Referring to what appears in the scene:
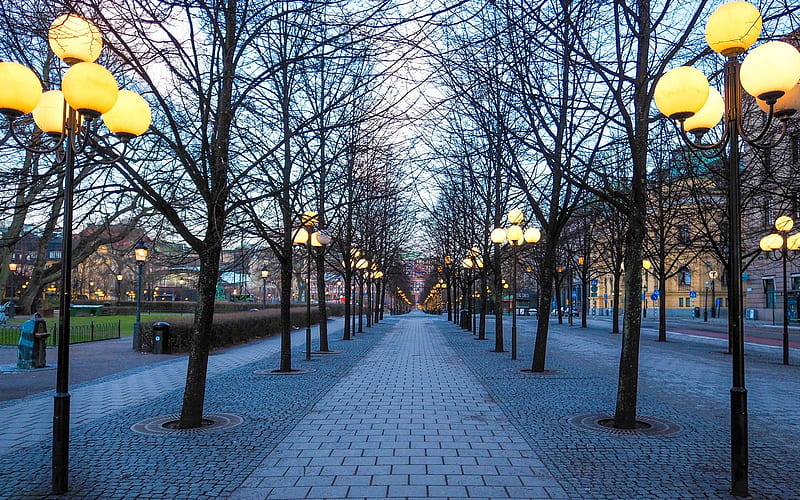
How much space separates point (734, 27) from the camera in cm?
559

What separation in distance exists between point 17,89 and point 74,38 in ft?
2.47

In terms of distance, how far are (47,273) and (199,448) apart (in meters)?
15.2

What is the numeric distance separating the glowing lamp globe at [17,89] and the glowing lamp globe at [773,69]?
257 inches

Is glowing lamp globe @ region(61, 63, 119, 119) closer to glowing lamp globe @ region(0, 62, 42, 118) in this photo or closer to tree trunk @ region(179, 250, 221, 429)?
glowing lamp globe @ region(0, 62, 42, 118)

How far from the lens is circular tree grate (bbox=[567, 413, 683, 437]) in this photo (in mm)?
7781

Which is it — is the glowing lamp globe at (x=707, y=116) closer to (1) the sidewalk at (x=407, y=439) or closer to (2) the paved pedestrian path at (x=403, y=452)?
(1) the sidewalk at (x=407, y=439)

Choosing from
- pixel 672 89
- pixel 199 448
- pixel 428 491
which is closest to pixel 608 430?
pixel 428 491

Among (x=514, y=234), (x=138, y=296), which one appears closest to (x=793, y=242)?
(x=514, y=234)

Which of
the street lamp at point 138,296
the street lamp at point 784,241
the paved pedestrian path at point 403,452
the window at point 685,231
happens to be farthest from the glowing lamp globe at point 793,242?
the street lamp at point 138,296

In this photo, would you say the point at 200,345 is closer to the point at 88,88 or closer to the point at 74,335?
the point at 88,88

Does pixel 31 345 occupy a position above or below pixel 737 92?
below

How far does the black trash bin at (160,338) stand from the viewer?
19594 millimetres

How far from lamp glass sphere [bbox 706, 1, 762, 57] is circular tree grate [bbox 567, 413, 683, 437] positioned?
462cm

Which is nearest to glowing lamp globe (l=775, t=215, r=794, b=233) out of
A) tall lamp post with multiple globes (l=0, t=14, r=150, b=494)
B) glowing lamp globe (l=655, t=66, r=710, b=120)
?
glowing lamp globe (l=655, t=66, r=710, b=120)
